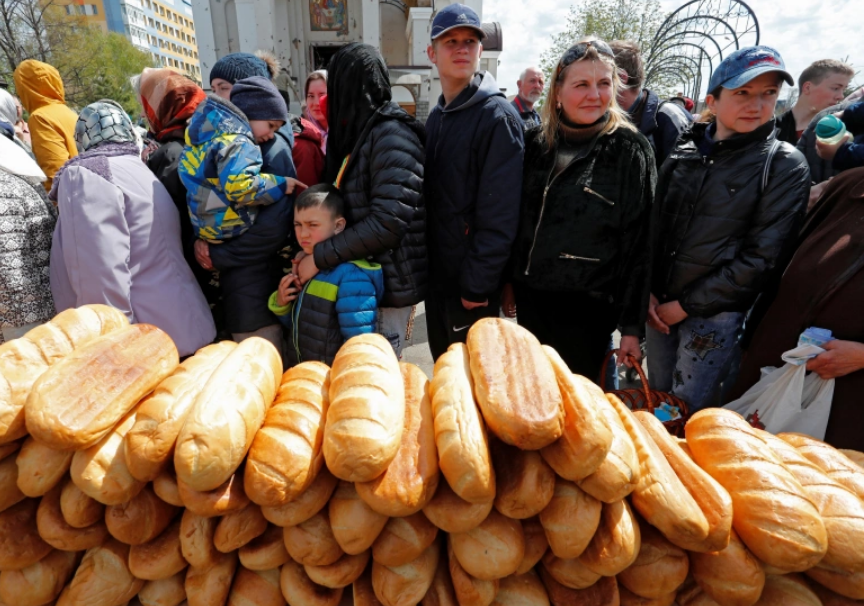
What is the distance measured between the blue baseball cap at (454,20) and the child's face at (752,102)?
4.40ft

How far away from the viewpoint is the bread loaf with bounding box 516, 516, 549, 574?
1.17 metres

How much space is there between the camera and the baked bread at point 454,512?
106 centimetres

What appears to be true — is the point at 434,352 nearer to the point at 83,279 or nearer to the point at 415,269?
the point at 415,269

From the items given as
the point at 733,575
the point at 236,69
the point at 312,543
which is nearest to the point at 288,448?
the point at 312,543

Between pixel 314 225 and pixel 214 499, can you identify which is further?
pixel 314 225

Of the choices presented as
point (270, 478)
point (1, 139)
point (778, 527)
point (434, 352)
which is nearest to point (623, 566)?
point (778, 527)

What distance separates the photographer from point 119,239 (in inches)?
78.0

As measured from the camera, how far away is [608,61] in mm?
A: 2293

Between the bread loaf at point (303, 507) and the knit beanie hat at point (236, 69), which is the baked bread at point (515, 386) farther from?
the knit beanie hat at point (236, 69)

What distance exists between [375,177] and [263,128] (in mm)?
906

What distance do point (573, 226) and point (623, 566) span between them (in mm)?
1787

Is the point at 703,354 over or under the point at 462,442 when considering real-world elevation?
under

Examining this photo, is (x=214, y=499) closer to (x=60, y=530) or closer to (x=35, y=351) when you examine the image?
(x=60, y=530)

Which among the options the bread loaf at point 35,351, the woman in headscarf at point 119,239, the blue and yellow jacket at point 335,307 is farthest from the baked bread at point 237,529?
the woman in headscarf at point 119,239
